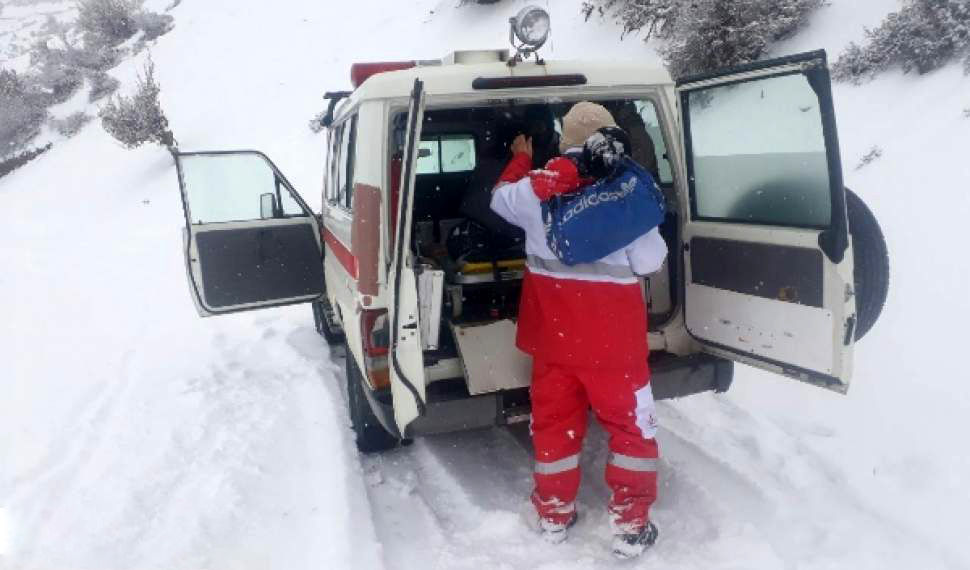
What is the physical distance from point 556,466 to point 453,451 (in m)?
1.09

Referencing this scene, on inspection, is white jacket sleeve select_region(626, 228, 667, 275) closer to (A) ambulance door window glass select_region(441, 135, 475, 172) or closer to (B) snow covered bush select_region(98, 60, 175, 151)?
(A) ambulance door window glass select_region(441, 135, 475, 172)

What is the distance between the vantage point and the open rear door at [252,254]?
4762 millimetres

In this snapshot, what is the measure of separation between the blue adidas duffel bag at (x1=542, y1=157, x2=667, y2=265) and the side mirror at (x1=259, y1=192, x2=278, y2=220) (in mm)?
2729

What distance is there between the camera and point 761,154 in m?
3.31

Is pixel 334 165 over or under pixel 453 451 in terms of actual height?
over

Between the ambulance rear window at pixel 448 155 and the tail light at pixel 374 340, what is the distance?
2037mm

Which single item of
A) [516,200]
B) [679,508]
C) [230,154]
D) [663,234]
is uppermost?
[230,154]

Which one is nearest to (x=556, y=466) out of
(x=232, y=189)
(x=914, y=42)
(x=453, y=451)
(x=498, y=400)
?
(x=498, y=400)

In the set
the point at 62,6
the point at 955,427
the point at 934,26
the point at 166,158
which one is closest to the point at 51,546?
the point at 955,427

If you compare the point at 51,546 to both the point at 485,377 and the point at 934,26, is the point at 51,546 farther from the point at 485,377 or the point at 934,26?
the point at 934,26

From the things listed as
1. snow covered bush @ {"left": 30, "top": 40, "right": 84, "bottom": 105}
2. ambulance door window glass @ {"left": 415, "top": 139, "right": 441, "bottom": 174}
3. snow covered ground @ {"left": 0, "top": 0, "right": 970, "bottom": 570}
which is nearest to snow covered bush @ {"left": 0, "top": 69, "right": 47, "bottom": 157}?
snow covered bush @ {"left": 30, "top": 40, "right": 84, "bottom": 105}

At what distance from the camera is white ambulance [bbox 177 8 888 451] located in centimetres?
296

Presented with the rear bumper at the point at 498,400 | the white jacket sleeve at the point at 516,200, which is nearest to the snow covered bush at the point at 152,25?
the white jacket sleeve at the point at 516,200

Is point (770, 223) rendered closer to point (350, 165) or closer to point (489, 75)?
point (489, 75)
